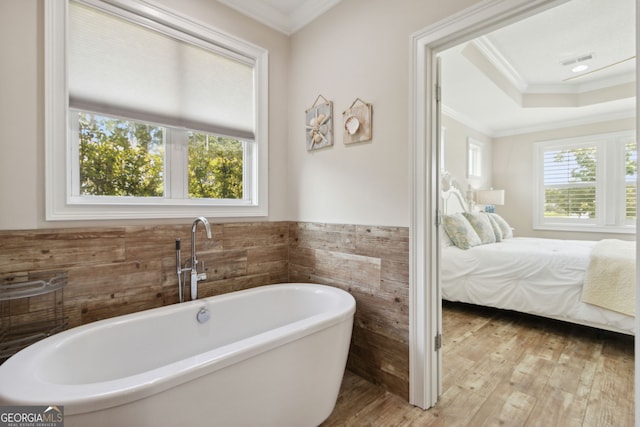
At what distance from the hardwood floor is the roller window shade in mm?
2080

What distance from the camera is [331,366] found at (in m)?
1.53

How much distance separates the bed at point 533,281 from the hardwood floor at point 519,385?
249 millimetres

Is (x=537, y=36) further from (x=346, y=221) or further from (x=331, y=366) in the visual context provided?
(x=331, y=366)

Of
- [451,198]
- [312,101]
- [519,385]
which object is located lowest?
[519,385]

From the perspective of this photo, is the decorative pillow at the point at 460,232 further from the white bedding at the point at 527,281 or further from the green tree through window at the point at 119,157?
the green tree through window at the point at 119,157

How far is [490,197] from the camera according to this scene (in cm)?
473

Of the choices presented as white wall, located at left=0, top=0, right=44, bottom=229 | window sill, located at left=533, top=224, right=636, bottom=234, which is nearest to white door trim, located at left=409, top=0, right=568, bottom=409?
white wall, located at left=0, top=0, right=44, bottom=229

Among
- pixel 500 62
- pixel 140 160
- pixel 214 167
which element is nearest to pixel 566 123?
pixel 500 62

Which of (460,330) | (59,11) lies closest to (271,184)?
(59,11)

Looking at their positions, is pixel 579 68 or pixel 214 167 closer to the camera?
pixel 214 167

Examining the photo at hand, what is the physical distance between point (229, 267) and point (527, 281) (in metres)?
2.75

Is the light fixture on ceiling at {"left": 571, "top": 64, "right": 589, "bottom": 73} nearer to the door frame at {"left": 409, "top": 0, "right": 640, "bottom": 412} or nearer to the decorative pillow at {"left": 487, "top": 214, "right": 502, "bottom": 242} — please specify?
the decorative pillow at {"left": 487, "top": 214, "right": 502, "bottom": 242}

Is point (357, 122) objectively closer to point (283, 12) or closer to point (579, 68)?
point (283, 12)

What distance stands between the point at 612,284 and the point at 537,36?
2.30 metres
